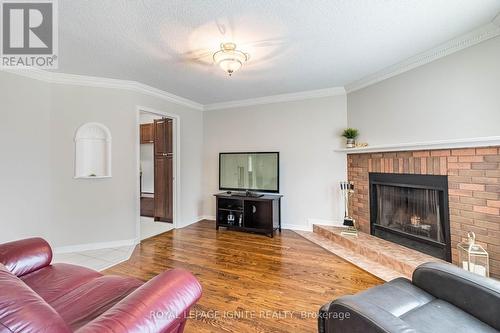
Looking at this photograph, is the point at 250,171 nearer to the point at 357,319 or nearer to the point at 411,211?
the point at 411,211

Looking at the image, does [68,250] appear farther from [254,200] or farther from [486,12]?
[486,12]

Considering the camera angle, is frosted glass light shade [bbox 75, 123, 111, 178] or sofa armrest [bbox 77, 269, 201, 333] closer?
sofa armrest [bbox 77, 269, 201, 333]

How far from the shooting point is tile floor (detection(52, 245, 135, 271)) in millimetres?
2734

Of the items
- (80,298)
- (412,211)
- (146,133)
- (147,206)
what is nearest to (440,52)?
(412,211)

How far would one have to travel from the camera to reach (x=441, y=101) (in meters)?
2.44

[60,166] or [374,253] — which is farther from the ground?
[60,166]

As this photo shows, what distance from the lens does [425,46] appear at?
7.91 ft

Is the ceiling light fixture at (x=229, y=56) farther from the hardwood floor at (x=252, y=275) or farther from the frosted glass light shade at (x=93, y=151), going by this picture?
the hardwood floor at (x=252, y=275)

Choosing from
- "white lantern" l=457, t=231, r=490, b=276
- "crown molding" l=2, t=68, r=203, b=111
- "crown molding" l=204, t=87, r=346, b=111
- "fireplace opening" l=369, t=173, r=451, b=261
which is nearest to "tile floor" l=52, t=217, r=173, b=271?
"crown molding" l=2, t=68, r=203, b=111

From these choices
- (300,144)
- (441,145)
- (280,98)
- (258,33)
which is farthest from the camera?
(280,98)

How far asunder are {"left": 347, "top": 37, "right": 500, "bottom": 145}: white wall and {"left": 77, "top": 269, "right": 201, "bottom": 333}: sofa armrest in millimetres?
2811

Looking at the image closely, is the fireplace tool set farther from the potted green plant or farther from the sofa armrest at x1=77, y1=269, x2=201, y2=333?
the sofa armrest at x1=77, y1=269, x2=201, y2=333

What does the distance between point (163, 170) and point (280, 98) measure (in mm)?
2584

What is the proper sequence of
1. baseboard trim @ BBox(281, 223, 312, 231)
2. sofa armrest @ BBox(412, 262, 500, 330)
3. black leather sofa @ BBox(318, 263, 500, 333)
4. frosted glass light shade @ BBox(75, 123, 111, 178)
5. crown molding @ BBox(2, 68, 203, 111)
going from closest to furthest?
black leather sofa @ BBox(318, 263, 500, 333)
sofa armrest @ BBox(412, 262, 500, 330)
crown molding @ BBox(2, 68, 203, 111)
frosted glass light shade @ BBox(75, 123, 111, 178)
baseboard trim @ BBox(281, 223, 312, 231)
